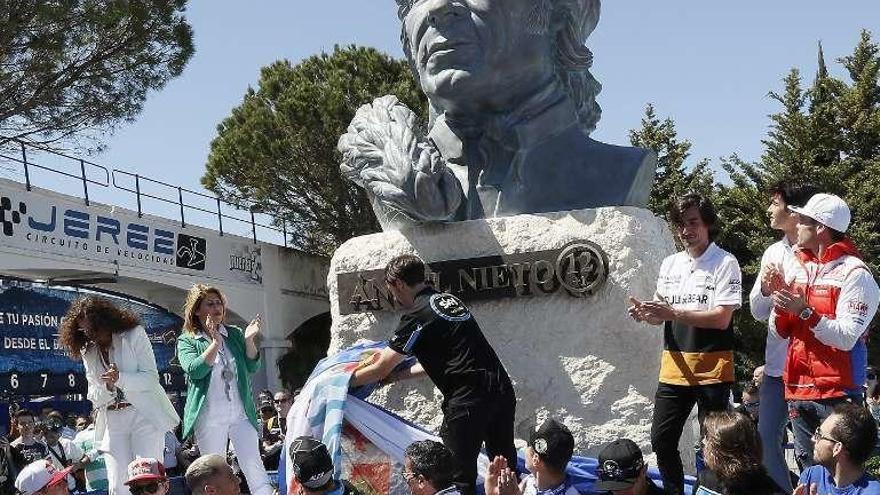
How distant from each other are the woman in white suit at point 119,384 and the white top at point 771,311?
10.7 feet

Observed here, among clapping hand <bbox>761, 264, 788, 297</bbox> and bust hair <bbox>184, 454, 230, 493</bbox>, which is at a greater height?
clapping hand <bbox>761, 264, 788, 297</bbox>

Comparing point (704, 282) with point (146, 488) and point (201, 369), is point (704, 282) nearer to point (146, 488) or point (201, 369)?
point (146, 488)

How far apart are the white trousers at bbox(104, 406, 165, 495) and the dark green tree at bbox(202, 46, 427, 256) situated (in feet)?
65.7

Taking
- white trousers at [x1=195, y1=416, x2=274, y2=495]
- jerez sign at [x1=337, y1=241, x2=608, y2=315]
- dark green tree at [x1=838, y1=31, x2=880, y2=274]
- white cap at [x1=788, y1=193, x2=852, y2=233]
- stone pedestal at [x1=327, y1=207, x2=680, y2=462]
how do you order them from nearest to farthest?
white cap at [x1=788, y1=193, x2=852, y2=233] → white trousers at [x1=195, y1=416, x2=274, y2=495] → stone pedestal at [x1=327, y1=207, x2=680, y2=462] → jerez sign at [x1=337, y1=241, x2=608, y2=315] → dark green tree at [x1=838, y1=31, x2=880, y2=274]

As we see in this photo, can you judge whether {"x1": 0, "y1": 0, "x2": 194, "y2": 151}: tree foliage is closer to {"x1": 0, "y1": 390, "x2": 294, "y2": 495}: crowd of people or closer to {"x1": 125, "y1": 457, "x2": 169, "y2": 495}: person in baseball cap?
{"x1": 0, "y1": 390, "x2": 294, "y2": 495}: crowd of people

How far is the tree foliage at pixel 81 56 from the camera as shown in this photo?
18.6 metres

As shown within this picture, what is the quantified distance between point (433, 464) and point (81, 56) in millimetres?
16908

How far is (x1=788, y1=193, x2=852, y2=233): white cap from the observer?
5055mm

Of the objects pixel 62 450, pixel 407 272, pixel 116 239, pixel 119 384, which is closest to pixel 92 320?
pixel 119 384

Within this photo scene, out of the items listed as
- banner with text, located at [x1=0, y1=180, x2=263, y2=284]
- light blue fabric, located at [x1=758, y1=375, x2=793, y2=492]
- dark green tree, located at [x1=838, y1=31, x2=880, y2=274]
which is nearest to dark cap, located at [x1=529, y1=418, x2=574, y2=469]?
light blue fabric, located at [x1=758, y1=375, x2=793, y2=492]

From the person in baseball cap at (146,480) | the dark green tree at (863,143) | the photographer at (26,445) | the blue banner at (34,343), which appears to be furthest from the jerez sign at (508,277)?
the dark green tree at (863,143)

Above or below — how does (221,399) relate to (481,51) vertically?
below

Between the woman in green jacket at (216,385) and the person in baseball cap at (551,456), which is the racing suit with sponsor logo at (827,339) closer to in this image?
the person in baseball cap at (551,456)

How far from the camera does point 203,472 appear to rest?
14.5 ft
